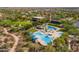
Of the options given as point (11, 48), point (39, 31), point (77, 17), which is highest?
point (77, 17)

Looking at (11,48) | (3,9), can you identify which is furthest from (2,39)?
(3,9)

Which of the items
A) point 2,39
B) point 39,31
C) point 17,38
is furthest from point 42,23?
point 2,39
